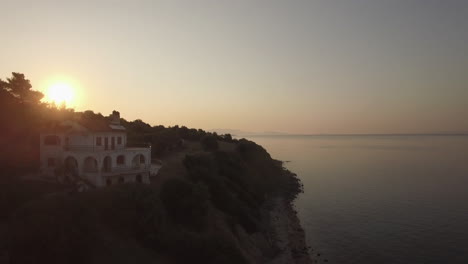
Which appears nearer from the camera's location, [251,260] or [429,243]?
[251,260]

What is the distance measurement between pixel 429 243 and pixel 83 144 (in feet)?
131

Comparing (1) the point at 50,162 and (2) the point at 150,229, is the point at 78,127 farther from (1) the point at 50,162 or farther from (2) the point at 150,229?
(2) the point at 150,229

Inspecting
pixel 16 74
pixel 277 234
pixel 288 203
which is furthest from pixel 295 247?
pixel 16 74

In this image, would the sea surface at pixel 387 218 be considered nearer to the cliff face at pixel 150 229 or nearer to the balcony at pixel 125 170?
the cliff face at pixel 150 229

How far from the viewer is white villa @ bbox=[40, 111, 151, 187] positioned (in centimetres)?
3222

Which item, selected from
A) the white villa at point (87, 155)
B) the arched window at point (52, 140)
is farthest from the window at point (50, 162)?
the arched window at point (52, 140)

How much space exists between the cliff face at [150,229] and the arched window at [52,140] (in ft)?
30.8

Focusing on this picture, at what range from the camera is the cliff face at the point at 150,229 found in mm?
21547

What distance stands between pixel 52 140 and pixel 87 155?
17.1 feet

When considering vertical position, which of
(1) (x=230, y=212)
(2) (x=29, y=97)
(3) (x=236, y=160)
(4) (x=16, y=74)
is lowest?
(1) (x=230, y=212)

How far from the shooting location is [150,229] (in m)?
26.2

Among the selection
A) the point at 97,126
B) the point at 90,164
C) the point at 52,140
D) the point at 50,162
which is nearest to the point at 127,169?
the point at 90,164

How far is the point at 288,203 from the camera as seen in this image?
58938 mm

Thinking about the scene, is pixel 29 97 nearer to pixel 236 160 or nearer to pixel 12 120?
pixel 12 120
